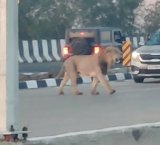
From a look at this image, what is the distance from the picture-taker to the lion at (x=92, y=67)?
1988 cm

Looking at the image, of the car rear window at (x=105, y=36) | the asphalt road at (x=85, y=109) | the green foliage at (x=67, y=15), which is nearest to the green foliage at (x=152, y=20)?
the green foliage at (x=67, y=15)

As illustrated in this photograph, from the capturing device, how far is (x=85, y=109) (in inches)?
644

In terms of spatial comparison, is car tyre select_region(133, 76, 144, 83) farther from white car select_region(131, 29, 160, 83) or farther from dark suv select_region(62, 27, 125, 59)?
dark suv select_region(62, 27, 125, 59)

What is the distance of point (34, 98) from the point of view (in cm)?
1938

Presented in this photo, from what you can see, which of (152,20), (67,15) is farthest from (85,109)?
(152,20)

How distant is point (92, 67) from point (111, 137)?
10.4 metres

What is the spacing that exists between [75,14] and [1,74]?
36.3m

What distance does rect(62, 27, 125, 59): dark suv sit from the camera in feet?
101

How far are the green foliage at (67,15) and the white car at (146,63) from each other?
1577 cm

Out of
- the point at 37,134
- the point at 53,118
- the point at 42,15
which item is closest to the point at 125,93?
the point at 53,118

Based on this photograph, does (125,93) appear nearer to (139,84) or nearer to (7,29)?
(139,84)

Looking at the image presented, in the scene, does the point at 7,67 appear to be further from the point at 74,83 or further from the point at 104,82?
the point at 74,83

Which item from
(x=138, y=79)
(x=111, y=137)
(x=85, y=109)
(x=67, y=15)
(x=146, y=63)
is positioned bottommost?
(x=138, y=79)

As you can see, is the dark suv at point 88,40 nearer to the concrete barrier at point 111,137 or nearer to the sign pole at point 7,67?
the concrete barrier at point 111,137
